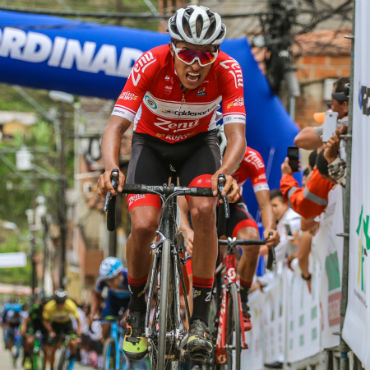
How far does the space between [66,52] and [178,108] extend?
612 cm

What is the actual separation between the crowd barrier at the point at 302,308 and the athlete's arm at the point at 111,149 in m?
2.17

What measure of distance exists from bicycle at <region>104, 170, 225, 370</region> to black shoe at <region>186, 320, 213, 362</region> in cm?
5

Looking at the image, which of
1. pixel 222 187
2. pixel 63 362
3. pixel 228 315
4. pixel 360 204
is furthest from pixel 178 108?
pixel 63 362

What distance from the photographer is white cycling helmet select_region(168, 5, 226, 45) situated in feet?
20.0

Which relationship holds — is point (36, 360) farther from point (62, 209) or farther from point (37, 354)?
point (62, 209)

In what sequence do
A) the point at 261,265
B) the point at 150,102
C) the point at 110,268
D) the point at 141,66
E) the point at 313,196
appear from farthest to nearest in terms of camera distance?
the point at 110,268 → the point at 261,265 → the point at 313,196 → the point at 150,102 → the point at 141,66

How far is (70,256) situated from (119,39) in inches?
2126

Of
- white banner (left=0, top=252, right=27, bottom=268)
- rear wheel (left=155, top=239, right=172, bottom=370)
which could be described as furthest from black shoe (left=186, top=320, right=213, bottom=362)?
white banner (left=0, top=252, right=27, bottom=268)

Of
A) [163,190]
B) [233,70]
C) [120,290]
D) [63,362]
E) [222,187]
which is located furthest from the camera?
[63,362]

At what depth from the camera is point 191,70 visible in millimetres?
6172

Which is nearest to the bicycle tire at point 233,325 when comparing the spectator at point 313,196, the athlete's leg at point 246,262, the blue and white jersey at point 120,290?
the athlete's leg at point 246,262

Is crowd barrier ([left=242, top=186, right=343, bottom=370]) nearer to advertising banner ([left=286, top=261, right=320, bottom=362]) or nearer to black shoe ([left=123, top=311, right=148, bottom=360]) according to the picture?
advertising banner ([left=286, top=261, right=320, bottom=362])

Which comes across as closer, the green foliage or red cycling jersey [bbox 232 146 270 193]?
red cycling jersey [bbox 232 146 270 193]

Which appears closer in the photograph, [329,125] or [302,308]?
[329,125]
